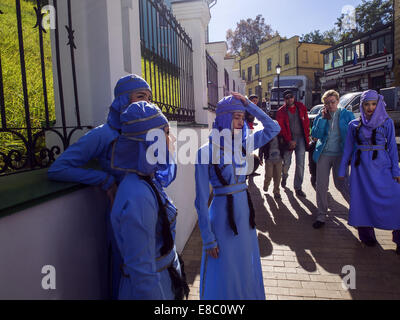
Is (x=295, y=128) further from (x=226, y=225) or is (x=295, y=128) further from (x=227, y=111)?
(x=226, y=225)

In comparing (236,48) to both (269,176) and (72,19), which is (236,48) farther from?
(72,19)

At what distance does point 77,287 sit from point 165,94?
3.43 metres

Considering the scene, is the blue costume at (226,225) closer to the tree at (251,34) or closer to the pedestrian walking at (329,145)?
the pedestrian walking at (329,145)

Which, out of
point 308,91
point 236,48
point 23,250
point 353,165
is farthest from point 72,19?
point 236,48

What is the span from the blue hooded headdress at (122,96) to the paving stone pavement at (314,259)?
1.91m

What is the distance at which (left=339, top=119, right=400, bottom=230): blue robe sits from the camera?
3.87 metres

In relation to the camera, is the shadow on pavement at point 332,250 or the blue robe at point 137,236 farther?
the shadow on pavement at point 332,250

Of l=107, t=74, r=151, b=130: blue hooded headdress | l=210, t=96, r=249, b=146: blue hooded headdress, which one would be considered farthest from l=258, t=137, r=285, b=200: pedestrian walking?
l=107, t=74, r=151, b=130: blue hooded headdress

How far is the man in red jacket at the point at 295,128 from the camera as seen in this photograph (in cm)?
639

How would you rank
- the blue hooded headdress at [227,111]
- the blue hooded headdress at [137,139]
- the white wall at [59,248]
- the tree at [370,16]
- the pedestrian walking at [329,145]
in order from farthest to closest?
the tree at [370,16] < the pedestrian walking at [329,145] < the blue hooded headdress at [227,111] < the blue hooded headdress at [137,139] < the white wall at [59,248]

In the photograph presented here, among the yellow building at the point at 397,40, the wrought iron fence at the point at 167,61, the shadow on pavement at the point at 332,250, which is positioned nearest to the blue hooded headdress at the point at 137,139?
the wrought iron fence at the point at 167,61

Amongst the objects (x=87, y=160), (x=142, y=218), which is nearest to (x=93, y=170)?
(x=87, y=160)

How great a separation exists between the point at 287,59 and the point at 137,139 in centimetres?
4084

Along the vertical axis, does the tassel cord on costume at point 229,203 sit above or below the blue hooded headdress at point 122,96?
below
